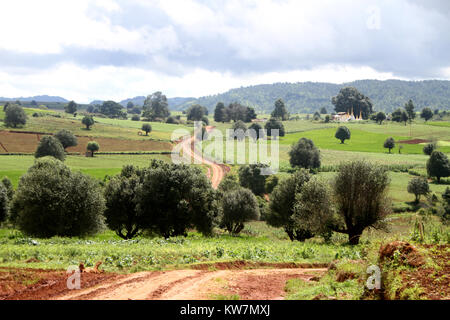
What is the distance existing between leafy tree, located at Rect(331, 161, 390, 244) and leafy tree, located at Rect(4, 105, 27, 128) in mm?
143643

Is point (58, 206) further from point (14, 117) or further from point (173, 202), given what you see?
point (14, 117)

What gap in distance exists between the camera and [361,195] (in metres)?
34.2

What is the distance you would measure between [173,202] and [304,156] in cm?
7741

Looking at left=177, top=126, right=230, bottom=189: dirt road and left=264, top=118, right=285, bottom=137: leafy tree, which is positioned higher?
left=264, top=118, right=285, bottom=137: leafy tree

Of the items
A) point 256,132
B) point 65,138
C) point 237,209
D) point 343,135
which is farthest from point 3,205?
point 343,135

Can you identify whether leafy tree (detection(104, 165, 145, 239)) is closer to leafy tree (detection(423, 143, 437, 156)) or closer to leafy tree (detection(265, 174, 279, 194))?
leafy tree (detection(265, 174, 279, 194))

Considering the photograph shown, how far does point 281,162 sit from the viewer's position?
11981 cm

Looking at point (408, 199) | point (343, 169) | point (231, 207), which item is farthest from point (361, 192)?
point (408, 199)

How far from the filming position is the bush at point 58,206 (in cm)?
3878

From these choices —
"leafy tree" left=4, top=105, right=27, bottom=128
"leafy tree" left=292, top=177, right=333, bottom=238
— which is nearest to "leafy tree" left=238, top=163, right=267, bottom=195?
"leafy tree" left=292, top=177, right=333, bottom=238

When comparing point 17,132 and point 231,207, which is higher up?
point 17,132

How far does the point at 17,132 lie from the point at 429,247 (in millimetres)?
146122

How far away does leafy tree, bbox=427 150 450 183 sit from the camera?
96.3 metres
